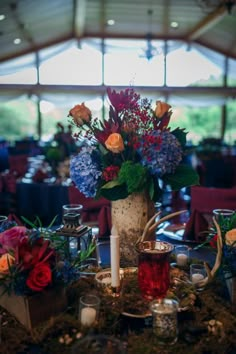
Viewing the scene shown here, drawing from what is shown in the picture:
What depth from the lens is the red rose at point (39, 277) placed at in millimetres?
1225

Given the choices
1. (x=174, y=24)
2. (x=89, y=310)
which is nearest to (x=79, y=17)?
(x=174, y=24)

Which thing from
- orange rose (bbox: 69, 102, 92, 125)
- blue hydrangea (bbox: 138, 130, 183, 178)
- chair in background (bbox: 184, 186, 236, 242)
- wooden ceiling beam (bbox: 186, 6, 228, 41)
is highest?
wooden ceiling beam (bbox: 186, 6, 228, 41)

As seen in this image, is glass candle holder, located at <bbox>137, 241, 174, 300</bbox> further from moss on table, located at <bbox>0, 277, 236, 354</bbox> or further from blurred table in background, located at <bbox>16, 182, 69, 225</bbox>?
blurred table in background, located at <bbox>16, 182, 69, 225</bbox>

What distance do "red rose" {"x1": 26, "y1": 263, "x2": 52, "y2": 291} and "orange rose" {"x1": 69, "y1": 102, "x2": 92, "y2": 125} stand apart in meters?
0.65

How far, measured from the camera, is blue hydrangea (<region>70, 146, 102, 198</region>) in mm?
1670

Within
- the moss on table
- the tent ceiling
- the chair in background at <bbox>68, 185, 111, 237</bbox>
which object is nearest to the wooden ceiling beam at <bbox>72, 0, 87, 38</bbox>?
the tent ceiling

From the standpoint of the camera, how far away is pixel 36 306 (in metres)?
1.26

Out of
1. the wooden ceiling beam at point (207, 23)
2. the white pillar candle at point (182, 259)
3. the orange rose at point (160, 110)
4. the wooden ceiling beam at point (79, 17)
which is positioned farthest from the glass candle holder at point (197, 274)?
the wooden ceiling beam at point (79, 17)

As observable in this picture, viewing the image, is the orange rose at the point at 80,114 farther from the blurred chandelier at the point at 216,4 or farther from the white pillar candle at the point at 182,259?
the blurred chandelier at the point at 216,4

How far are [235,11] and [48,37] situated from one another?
443 centimetres

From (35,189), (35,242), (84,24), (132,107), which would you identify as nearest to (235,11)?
(84,24)

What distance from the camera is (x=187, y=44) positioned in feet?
36.0

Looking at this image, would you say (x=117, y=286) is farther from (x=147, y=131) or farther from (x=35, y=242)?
(x=147, y=131)

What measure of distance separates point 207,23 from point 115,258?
8926mm
